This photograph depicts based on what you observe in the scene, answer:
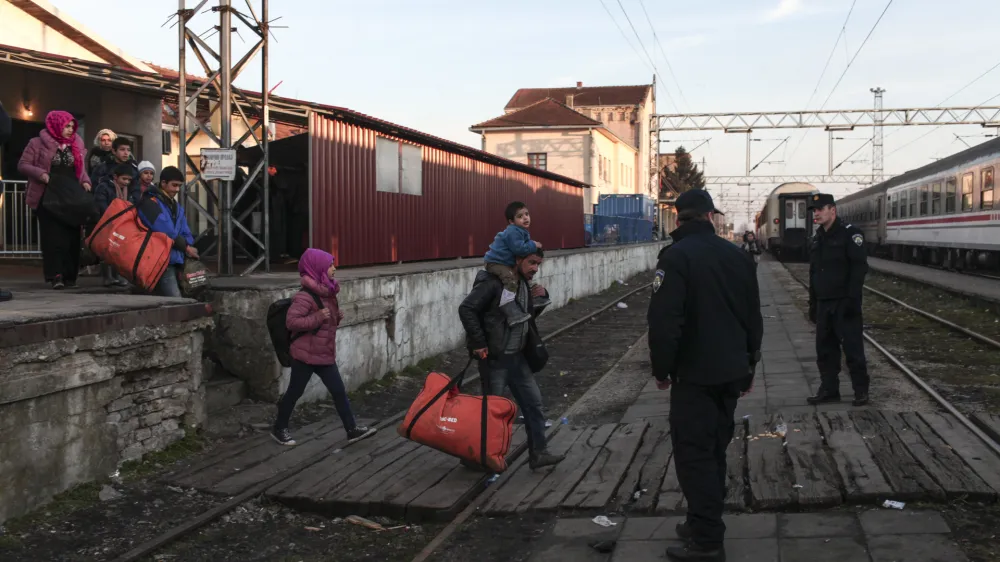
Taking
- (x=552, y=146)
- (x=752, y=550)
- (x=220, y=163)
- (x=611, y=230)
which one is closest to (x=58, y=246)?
(x=220, y=163)

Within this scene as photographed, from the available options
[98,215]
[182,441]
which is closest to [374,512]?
[182,441]

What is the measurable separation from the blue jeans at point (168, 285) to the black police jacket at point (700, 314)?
4.93 metres

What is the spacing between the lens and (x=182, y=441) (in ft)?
22.7

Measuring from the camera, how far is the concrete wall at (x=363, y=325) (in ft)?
27.1

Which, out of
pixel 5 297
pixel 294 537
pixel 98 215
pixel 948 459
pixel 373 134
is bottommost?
pixel 294 537

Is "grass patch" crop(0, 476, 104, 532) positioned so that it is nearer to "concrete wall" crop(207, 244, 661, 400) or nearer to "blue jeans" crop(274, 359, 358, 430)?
"blue jeans" crop(274, 359, 358, 430)

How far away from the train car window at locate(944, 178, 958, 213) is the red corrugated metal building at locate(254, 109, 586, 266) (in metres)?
12.8

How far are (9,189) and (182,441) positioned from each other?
8.23 meters

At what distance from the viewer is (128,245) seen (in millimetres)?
7543

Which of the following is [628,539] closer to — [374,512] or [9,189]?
[374,512]

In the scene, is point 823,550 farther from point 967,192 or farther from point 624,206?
point 624,206

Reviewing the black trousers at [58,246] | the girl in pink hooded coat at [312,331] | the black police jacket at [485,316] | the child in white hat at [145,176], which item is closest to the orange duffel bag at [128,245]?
the child in white hat at [145,176]

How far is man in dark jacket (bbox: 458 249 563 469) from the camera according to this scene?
6141 mm

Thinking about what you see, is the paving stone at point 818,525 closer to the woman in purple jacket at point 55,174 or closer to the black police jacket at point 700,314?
the black police jacket at point 700,314
